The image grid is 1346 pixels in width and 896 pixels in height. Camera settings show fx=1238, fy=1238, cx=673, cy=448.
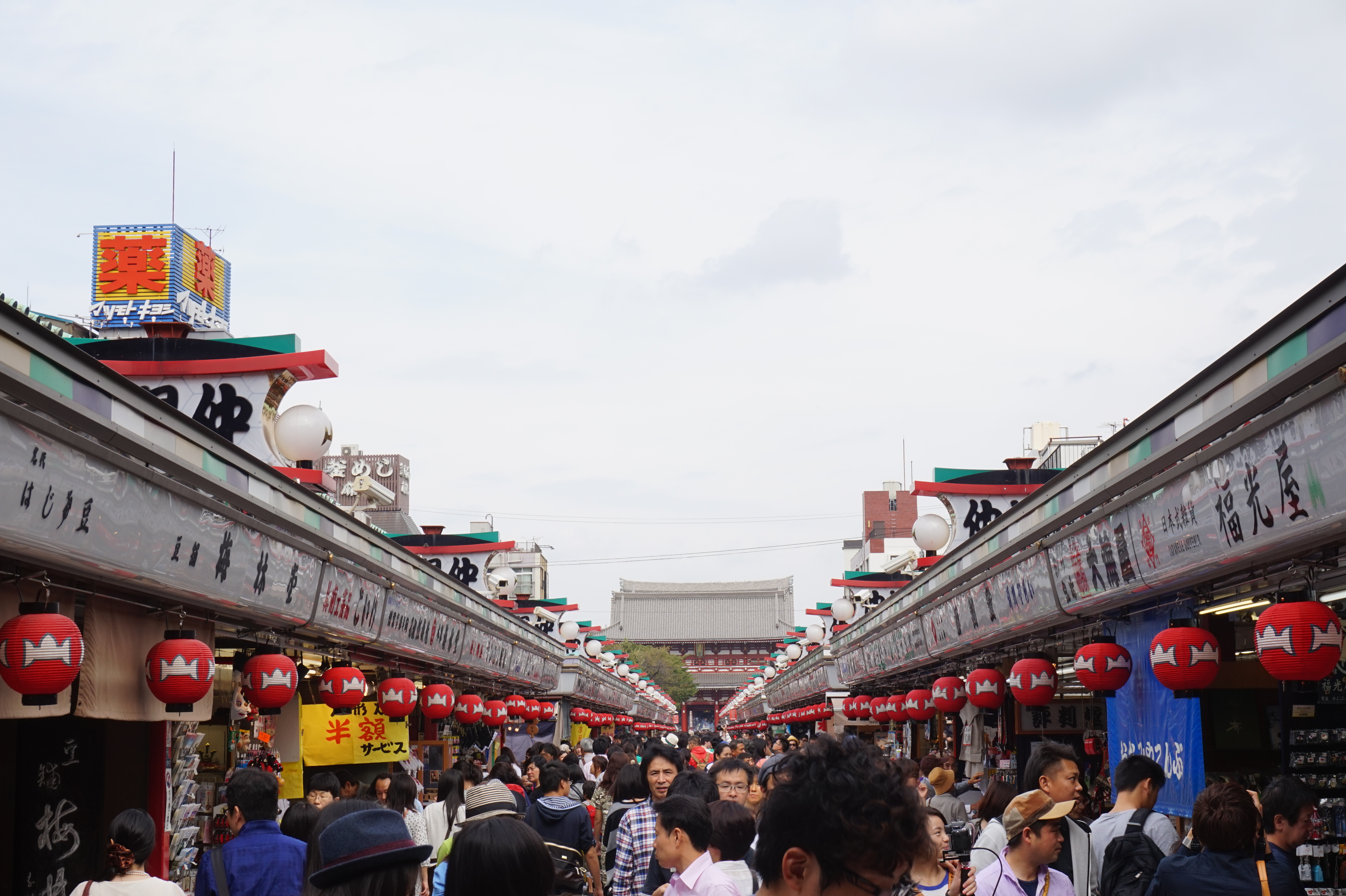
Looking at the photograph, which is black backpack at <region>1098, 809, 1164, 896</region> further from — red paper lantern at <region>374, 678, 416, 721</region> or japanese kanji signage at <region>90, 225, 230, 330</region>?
japanese kanji signage at <region>90, 225, 230, 330</region>

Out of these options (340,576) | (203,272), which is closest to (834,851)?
(340,576)

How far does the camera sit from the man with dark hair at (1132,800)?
702 centimetres

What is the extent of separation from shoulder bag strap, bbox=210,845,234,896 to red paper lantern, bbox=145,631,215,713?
1689 millimetres

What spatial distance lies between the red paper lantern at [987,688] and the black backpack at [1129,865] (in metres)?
7.32

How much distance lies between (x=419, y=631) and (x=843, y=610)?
52.8 ft

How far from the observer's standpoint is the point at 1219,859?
584 cm

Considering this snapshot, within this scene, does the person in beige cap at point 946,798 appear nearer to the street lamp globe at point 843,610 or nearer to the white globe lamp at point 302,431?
the white globe lamp at point 302,431

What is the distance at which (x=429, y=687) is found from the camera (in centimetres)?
1597

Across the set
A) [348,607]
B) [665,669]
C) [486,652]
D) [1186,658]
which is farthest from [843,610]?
[665,669]

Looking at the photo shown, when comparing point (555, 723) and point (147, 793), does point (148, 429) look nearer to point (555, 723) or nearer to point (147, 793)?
point (147, 793)

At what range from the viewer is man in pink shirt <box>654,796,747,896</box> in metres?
5.59

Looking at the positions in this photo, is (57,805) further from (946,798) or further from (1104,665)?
(1104,665)

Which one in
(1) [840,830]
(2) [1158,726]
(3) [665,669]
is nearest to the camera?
(1) [840,830]

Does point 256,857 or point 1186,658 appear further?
point 1186,658
